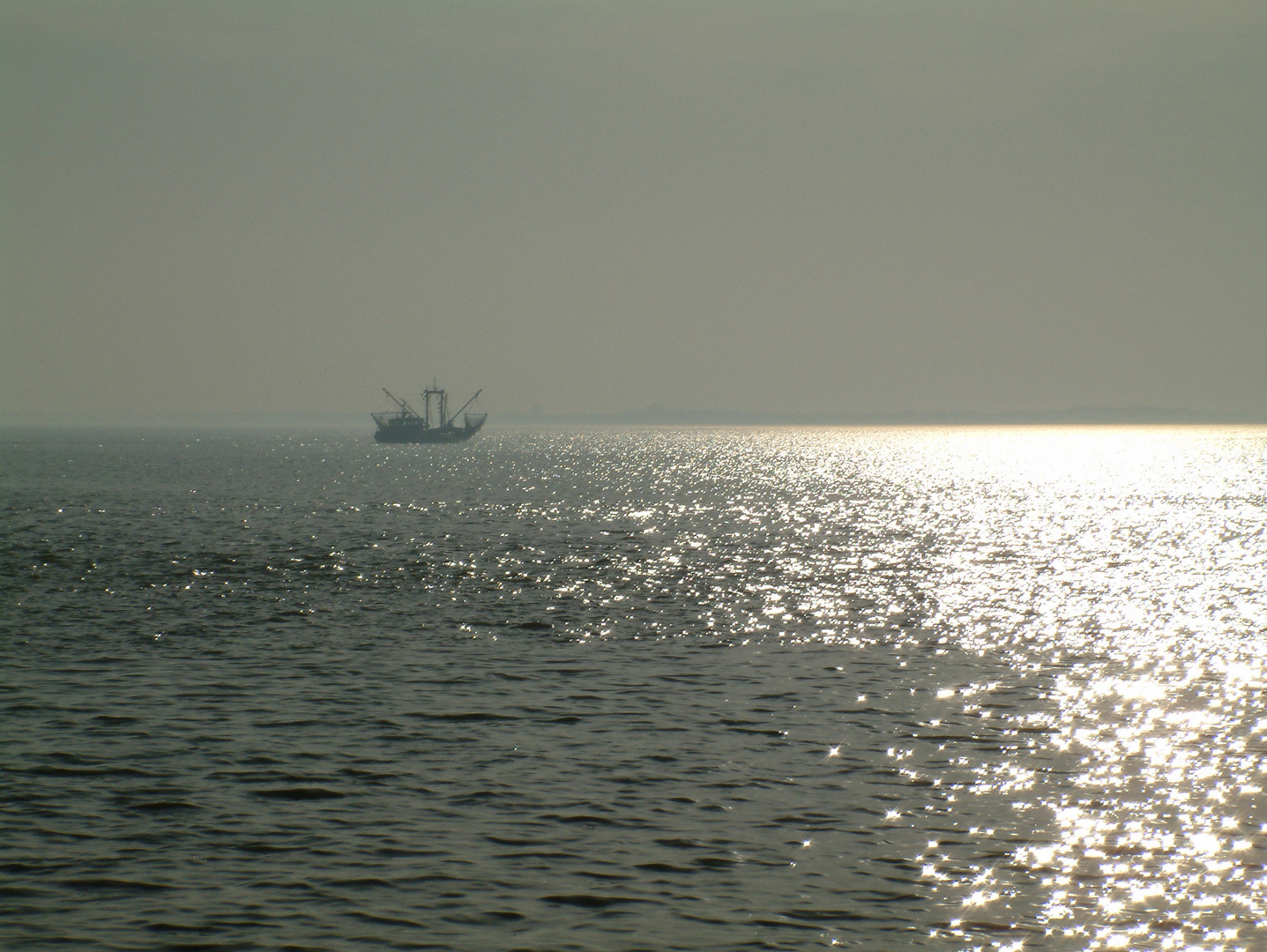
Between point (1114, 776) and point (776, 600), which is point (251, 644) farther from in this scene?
point (1114, 776)

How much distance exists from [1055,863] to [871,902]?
3.32 metres

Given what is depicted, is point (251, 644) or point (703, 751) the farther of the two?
point (251, 644)

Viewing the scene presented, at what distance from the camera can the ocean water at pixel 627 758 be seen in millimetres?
15797

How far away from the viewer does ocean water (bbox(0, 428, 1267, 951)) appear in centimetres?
1580

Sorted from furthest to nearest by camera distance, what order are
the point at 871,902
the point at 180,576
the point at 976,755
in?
the point at 180,576, the point at 976,755, the point at 871,902

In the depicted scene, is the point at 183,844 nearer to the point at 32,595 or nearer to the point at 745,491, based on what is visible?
the point at 32,595

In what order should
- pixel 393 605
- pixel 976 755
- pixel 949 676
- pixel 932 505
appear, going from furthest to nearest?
pixel 932 505
pixel 393 605
pixel 949 676
pixel 976 755

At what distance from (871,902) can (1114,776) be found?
8.31 metres

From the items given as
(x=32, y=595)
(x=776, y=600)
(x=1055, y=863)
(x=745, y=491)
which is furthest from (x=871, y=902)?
(x=745, y=491)

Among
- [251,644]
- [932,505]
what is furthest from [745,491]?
[251,644]

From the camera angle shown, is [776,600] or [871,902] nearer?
[871,902]

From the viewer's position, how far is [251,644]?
36.8 m

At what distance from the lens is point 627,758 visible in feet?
77.3

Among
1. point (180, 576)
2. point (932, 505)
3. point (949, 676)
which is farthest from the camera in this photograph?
point (932, 505)
